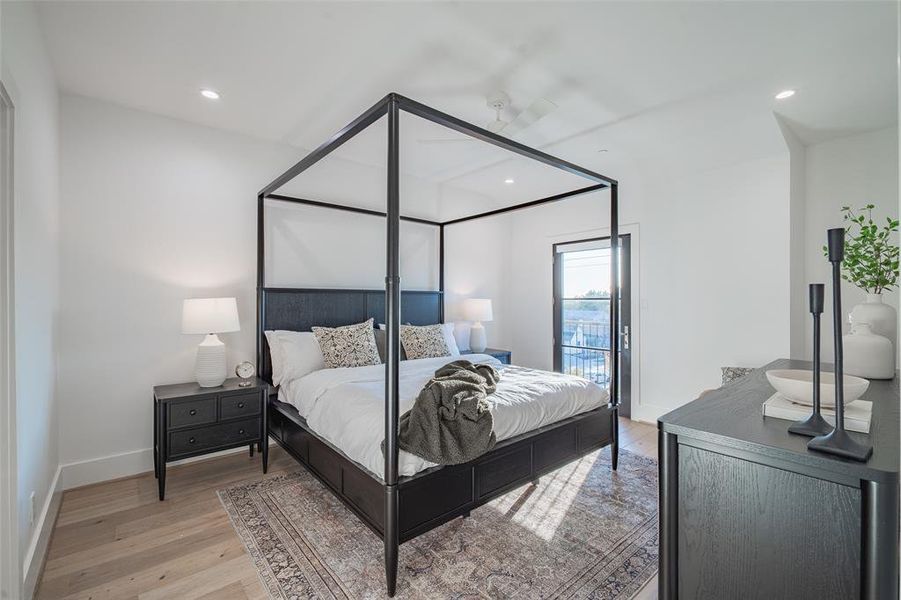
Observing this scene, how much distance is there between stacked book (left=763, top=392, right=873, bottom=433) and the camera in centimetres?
104

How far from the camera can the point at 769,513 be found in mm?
981

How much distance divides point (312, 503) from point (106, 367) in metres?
1.85

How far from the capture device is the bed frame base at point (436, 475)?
1908 mm

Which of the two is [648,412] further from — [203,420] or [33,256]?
[33,256]

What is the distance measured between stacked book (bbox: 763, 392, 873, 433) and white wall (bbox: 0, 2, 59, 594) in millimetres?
2757

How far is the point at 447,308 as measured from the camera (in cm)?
515

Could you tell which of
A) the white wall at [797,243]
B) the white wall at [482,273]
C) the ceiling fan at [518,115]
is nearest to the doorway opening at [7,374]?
the ceiling fan at [518,115]

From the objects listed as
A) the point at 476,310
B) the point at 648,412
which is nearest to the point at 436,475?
the point at 476,310

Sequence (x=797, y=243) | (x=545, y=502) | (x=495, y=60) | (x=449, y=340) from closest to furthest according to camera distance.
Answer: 1. (x=495, y=60)
2. (x=545, y=502)
3. (x=797, y=243)
4. (x=449, y=340)

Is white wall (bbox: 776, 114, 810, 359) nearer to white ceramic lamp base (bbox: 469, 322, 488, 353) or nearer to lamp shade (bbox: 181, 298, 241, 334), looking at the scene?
white ceramic lamp base (bbox: 469, 322, 488, 353)

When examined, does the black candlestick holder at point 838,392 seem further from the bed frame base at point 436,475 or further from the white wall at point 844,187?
the white wall at point 844,187

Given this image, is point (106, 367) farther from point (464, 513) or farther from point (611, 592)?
point (611, 592)

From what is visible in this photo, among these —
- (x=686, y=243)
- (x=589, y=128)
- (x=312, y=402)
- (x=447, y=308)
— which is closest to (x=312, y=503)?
(x=312, y=402)

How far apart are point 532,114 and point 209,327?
9.03 ft
